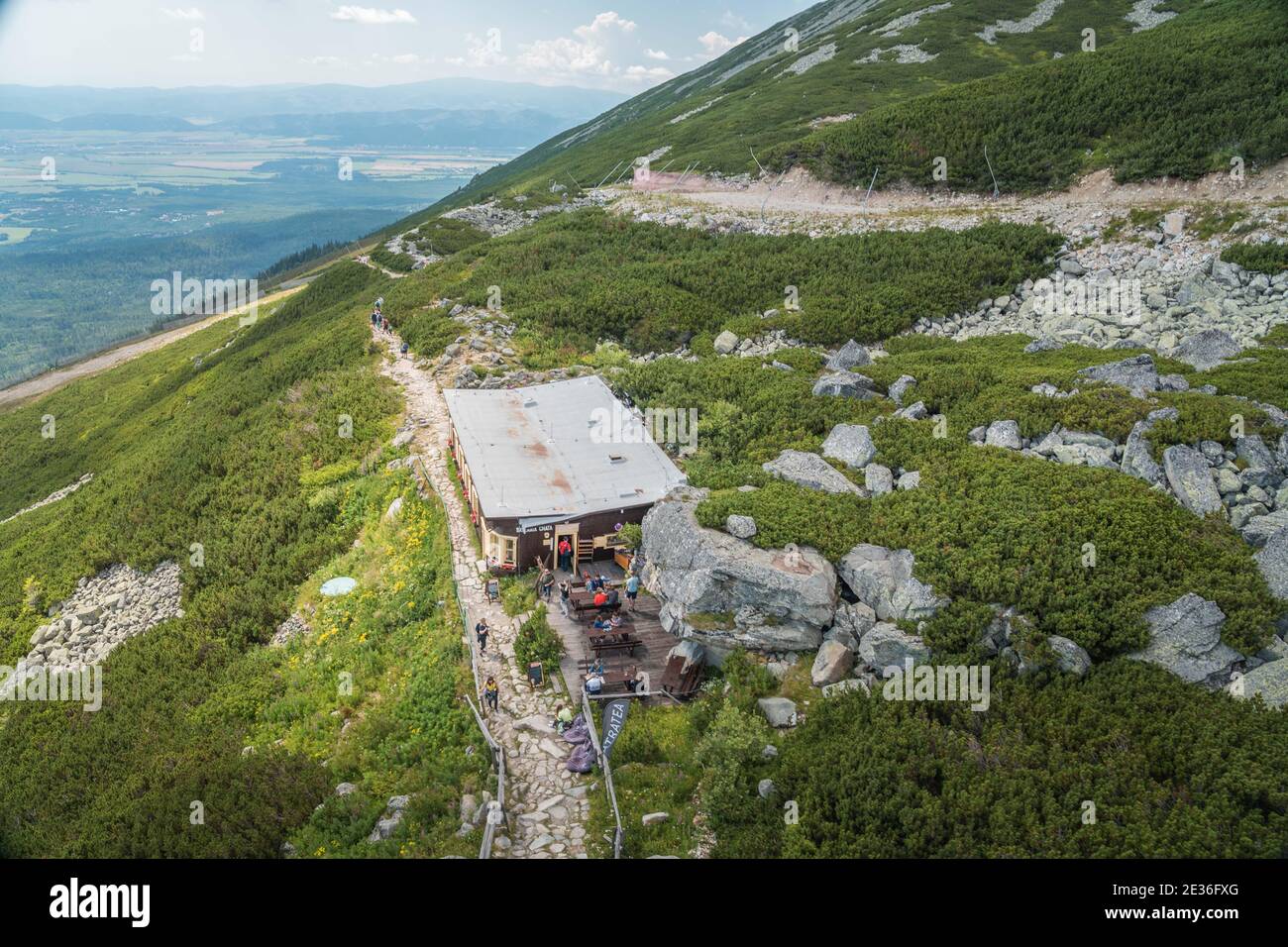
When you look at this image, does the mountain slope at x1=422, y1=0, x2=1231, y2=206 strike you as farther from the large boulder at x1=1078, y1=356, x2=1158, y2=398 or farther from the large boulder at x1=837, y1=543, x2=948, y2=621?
the large boulder at x1=837, y1=543, x2=948, y2=621

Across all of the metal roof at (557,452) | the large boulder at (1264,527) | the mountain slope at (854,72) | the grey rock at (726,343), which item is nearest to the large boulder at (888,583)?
the metal roof at (557,452)

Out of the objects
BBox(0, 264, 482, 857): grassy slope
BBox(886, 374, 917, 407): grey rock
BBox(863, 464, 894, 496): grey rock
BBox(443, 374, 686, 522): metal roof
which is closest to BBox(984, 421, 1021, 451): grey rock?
BBox(863, 464, 894, 496): grey rock

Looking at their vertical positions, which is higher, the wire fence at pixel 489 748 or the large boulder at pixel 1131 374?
the large boulder at pixel 1131 374

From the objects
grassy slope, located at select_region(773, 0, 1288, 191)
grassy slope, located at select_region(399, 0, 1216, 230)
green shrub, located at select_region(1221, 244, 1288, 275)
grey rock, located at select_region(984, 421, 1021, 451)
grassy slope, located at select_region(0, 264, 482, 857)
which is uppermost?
grassy slope, located at select_region(399, 0, 1216, 230)

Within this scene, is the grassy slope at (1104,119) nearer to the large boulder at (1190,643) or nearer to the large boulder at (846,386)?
the large boulder at (846,386)

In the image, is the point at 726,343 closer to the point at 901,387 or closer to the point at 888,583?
the point at 901,387

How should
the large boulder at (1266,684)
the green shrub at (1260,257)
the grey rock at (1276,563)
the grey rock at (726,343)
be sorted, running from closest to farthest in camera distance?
the large boulder at (1266,684) → the grey rock at (1276,563) → the green shrub at (1260,257) → the grey rock at (726,343)

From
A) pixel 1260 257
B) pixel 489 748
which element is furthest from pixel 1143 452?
pixel 1260 257
